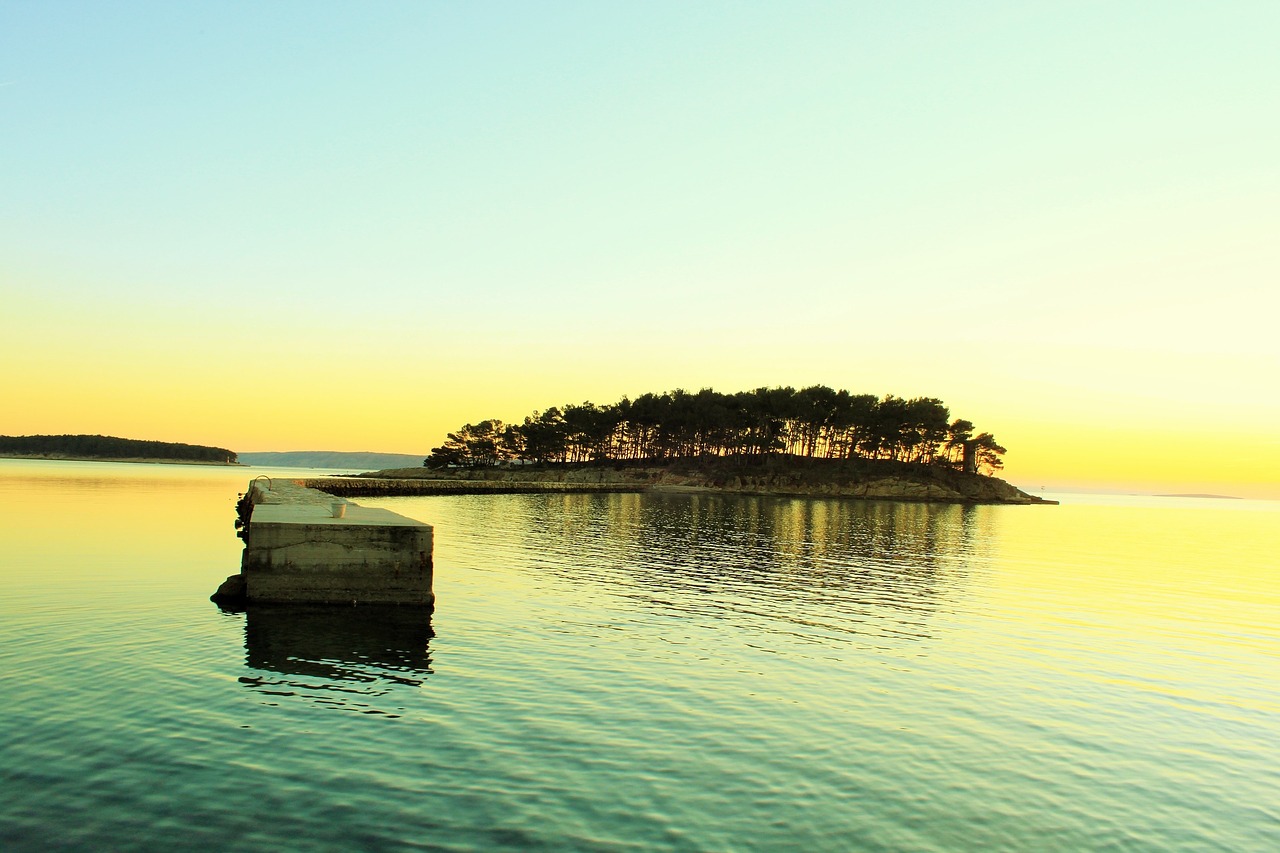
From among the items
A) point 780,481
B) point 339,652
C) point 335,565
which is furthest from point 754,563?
point 780,481

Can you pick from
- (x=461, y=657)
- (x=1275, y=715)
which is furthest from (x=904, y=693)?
(x=461, y=657)

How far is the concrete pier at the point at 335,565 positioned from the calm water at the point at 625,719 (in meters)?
1.07

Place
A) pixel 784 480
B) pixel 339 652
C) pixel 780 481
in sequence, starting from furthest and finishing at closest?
pixel 784 480 < pixel 780 481 < pixel 339 652

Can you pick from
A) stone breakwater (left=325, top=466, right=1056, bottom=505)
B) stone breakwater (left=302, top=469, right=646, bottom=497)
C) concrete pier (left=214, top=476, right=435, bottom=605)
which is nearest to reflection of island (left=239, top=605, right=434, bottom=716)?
concrete pier (left=214, top=476, right=435, bottom=605)

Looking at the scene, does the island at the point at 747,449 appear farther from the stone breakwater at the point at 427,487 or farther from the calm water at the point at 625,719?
the calm water at the point at 625,719

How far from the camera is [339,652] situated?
1811cm

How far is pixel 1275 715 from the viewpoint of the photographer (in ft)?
54.5

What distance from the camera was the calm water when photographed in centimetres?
961

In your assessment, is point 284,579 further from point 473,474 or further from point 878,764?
point 473,474

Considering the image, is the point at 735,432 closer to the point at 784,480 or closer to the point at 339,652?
the point at 784,480

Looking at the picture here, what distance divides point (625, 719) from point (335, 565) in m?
13.3

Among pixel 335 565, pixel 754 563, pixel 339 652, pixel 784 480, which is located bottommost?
pixel 754 563

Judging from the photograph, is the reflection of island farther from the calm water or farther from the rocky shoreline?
the rocky shoreline

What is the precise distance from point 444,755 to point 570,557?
2758cm
